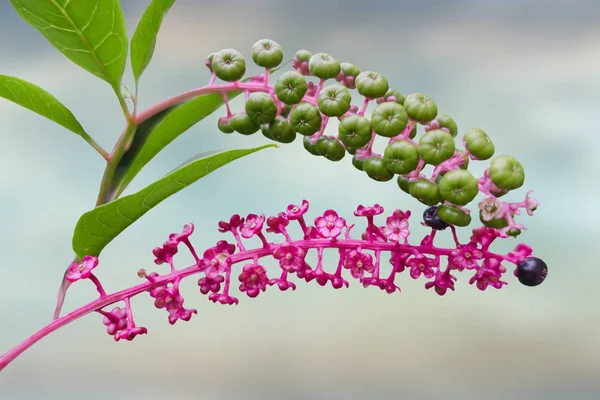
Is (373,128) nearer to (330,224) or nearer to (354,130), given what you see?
(354,130)

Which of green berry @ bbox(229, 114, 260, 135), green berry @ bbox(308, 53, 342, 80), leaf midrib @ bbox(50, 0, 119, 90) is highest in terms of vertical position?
leaf midrib @ bbox(50, 0, 119, 90)

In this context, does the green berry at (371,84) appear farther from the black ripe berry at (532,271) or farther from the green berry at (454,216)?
the black ripe berry at (532,271)

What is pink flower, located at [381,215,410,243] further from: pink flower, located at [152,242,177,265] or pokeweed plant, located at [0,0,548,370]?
pink flower, located at [152,242,177,265]

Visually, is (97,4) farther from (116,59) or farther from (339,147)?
(339,147)

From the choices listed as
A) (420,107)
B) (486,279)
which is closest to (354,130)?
(420,107)

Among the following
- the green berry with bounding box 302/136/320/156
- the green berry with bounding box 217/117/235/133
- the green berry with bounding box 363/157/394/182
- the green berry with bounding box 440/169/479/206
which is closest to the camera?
the green berry with bounding box 440/169/479/206

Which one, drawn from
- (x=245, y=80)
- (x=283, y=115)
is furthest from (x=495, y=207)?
(x=245, y=80)

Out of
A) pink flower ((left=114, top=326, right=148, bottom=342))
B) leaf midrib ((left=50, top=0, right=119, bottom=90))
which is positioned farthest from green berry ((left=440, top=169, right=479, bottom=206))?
leaf midrib ((left=50, top=0, right=119, bottom=90))
